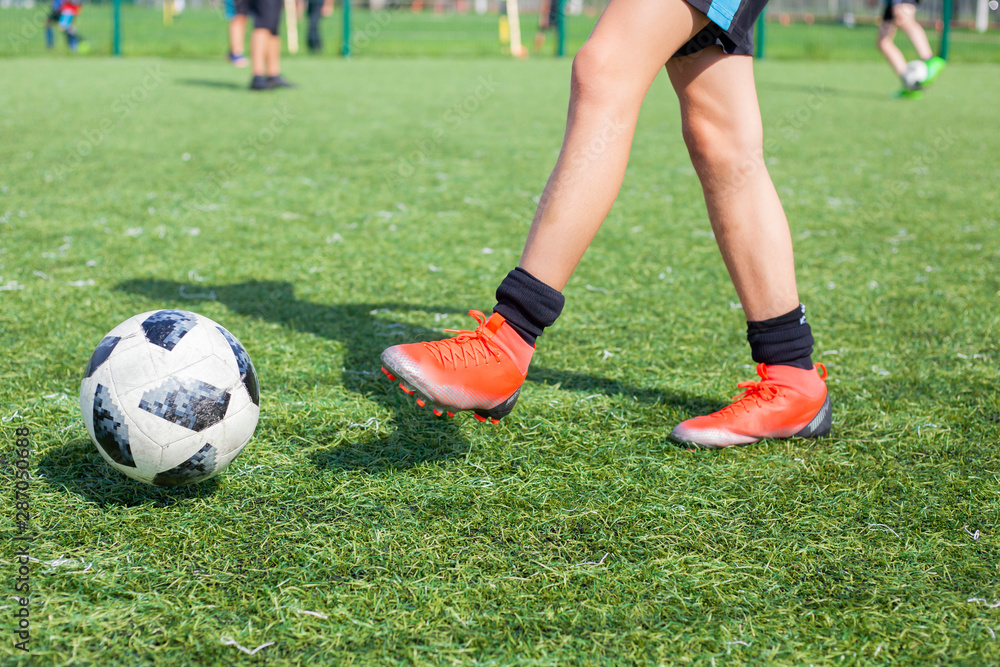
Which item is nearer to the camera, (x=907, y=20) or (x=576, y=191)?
(x=576, y=191)

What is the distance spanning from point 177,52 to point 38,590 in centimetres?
1770

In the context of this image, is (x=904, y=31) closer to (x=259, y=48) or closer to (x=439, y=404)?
(x=259, y=48)

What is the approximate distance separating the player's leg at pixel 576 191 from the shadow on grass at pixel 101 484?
1.84 feet

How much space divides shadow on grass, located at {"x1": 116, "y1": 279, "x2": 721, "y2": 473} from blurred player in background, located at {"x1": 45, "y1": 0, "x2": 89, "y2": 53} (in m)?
16.8

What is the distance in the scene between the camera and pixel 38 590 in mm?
1624

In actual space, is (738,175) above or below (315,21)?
below

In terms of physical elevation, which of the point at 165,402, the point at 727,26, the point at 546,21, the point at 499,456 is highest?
the point at 546,21

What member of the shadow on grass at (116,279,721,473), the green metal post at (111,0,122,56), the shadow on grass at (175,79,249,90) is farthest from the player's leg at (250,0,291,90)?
the shadow on grass at (116,279,721,473)

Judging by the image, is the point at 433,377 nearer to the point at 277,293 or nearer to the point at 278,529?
the point at 278,529

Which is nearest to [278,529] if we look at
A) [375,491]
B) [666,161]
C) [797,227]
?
[375,491]

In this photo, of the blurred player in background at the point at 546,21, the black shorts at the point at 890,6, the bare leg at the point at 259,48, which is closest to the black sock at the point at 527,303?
the bare leg at the point at 259,48

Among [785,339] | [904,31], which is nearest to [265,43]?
[904,31]

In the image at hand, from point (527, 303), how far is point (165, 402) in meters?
Result: 0.85

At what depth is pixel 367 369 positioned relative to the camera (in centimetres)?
284
